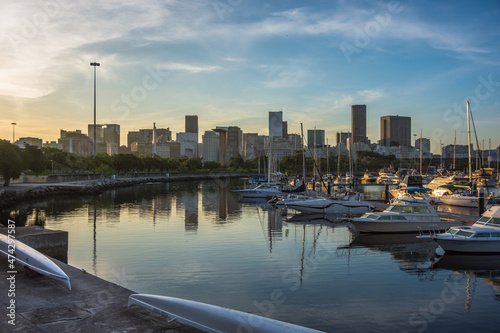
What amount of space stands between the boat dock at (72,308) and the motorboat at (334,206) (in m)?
31.7

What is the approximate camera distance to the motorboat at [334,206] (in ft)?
136

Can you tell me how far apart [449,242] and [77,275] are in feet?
62.8

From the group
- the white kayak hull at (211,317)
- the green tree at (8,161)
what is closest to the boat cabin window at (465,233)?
the white kayak hull at (211,317)

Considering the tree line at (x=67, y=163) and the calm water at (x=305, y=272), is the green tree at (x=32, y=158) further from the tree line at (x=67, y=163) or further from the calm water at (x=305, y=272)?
the calm water at (x=305, y=272)

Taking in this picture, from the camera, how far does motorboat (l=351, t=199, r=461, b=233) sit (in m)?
30.1

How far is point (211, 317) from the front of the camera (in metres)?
8.60

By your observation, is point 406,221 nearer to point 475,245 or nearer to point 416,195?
point 475,245

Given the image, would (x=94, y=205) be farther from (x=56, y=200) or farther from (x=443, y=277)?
(x=443, y=277)

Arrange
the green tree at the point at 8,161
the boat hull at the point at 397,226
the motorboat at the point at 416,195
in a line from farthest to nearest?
the green tree at the point at 8,161, the motorboat at the point at 416,195, the boat hull at the point at 397,226

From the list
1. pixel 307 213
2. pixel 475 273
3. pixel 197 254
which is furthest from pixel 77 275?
pixel 307 213

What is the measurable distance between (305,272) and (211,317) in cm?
1201

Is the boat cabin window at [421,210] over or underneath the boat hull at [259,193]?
over

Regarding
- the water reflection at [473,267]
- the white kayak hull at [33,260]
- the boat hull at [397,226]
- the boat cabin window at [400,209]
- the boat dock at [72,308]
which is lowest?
the water reflection at [473,267]

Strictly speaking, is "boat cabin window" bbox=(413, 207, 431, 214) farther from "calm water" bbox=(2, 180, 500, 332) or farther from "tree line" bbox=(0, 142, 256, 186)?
"tree line" bbox=(0, 142, 256, 186)
